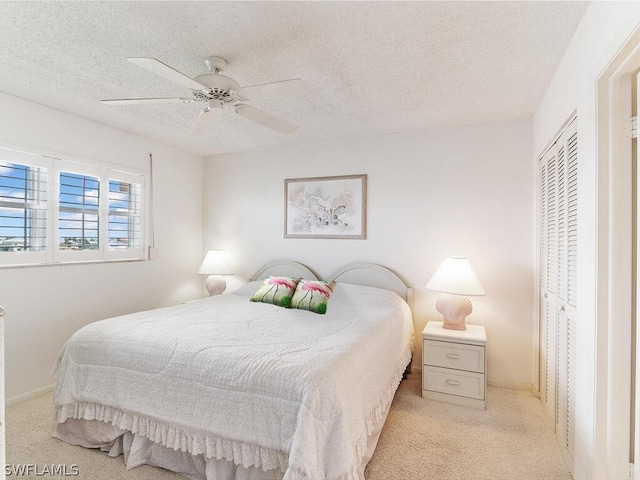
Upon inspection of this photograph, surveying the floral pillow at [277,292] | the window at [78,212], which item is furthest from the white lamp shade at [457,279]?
the window at [78,212]

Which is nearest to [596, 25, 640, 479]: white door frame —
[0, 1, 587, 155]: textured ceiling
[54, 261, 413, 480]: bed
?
[0, 1, 587, 155]: textured ceiling

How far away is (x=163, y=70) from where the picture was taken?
170cm

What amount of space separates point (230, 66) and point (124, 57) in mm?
654

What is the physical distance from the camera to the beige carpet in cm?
194

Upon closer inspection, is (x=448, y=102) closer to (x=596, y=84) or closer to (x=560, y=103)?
(x=560, y=103)

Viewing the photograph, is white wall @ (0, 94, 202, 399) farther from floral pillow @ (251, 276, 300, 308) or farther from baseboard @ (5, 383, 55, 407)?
floral pillow @ (251, 276, 300, 308)

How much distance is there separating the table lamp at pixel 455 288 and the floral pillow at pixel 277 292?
1291 mm

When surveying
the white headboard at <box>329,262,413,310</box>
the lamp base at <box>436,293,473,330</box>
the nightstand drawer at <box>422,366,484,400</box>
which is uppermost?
the white headboard at <box>329,262,413,310</box>

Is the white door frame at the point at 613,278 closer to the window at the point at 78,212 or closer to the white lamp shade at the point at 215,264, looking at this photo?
the white lamp shade at the point at 215,264

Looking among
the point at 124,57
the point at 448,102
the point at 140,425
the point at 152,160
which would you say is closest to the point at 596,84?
the point at 448,102

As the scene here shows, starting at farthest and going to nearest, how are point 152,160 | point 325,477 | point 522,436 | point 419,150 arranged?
point 152,160 < point 419,150 < point 522,436 < point 325,477

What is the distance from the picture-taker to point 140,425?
1925mm

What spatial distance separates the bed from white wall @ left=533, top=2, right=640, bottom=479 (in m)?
1.03

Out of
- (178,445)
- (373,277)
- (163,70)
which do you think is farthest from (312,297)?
(163,70)
